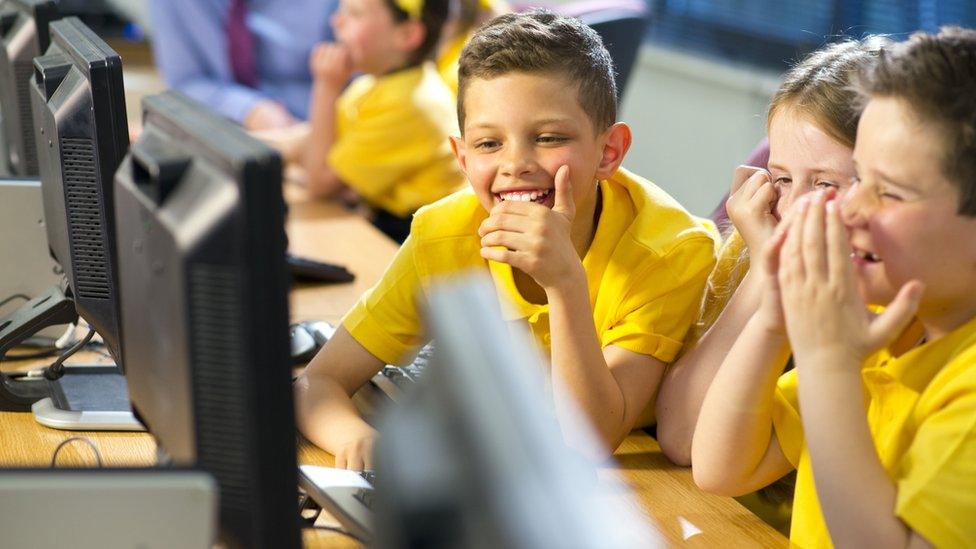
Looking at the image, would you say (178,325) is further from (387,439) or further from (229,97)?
(229,97)

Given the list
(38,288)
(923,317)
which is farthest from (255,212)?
(38,288)

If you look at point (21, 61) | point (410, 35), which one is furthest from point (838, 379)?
point (410, 35)

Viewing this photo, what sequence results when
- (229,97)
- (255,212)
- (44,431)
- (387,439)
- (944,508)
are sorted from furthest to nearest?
(229,97), (44,431), (944,508), (255,212), (387,439)

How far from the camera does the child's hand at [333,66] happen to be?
2.94m

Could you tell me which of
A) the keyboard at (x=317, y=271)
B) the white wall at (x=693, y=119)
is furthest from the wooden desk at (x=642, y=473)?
the white wall at (x=693, y=119)

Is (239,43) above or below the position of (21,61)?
below

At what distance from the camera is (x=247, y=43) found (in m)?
3.63

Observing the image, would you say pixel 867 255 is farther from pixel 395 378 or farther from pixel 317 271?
pixel 317 271

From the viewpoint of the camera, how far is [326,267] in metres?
2.16

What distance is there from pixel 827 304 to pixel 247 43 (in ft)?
9.47

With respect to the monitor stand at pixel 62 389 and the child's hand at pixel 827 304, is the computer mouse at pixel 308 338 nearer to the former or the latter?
the monitor stand at pixel 62 389

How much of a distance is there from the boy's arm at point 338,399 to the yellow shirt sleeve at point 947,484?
1.75 feet

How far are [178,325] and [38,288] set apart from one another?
0.98 meters

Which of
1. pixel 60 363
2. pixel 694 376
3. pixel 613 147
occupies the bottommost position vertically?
pixel 60 363
